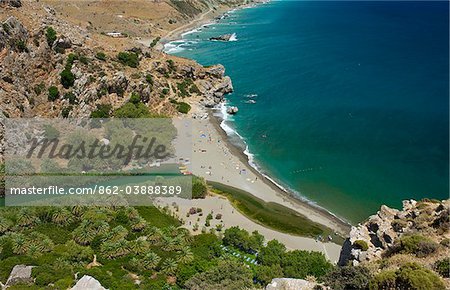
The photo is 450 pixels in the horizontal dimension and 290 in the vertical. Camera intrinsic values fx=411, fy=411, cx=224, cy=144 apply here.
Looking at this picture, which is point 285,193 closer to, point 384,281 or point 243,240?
point 243,240

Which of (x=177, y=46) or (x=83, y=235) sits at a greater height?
(x=83, y=235)

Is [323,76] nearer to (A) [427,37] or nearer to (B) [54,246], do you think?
(A) [427,37]

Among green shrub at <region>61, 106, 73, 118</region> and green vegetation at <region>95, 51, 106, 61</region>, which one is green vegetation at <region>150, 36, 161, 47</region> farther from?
green shrub at <region>61, 106, 73, 118</region>

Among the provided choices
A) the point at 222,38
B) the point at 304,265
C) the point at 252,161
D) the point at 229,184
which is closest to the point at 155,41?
the point at 222,38

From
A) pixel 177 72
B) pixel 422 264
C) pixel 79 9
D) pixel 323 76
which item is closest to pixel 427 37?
pixel 323 76

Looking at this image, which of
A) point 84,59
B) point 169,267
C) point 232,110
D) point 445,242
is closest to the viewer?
point 445,242

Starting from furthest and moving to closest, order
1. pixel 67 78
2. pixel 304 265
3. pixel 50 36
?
pixel 50 36 → pixel 67 78 → pixel 304 265
